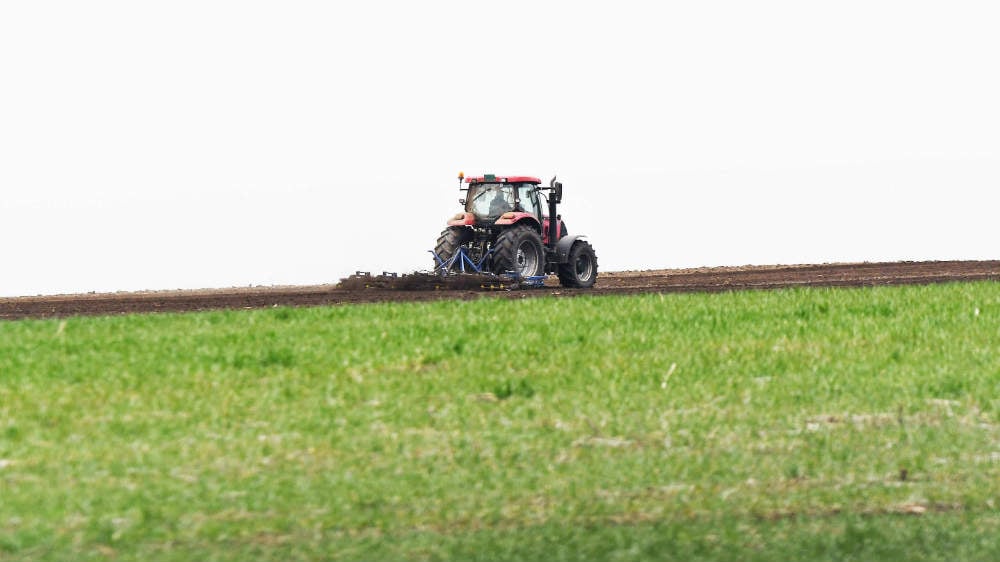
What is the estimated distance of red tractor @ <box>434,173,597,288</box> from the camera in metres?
29.4

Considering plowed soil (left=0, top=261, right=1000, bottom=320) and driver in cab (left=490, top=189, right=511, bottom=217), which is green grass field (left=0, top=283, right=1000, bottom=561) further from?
driver in cab (left=490, top=189, right=511, bottom=217)

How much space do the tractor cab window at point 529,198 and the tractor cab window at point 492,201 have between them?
0.25 m

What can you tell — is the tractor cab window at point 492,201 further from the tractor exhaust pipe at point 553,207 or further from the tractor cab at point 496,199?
the tractor exhaust pipe at point 553,207

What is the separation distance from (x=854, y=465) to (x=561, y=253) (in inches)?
796

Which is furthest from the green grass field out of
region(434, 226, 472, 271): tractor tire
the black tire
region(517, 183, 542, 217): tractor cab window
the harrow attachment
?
the black tire

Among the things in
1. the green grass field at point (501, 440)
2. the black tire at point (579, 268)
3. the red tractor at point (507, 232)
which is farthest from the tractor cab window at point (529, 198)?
the green grass field at point (501, 440)

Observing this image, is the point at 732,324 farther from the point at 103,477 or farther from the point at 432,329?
the point at 103,477

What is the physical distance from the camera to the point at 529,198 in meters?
30.5

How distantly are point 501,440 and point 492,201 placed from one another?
1905 centimetres

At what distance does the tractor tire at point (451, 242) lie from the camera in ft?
98.1

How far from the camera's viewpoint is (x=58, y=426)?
12047mm

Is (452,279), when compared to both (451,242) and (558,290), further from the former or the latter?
(558,290)

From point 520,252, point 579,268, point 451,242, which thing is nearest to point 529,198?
A: point 520,252

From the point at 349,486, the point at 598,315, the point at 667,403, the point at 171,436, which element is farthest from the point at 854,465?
the point at 598,315
